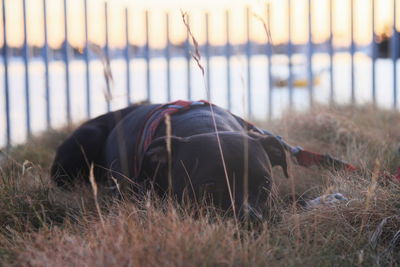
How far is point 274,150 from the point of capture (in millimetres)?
4117

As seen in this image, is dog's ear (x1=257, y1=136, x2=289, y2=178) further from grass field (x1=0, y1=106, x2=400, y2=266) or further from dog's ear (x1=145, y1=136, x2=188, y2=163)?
dog's ear (x1=145, y1=136, x2=188, y2=163)

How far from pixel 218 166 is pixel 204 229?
86 cm

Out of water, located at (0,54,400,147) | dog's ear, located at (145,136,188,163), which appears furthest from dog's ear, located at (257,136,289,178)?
dog's ear, located at (145,136,188,163)

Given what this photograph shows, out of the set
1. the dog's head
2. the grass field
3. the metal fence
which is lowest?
the grass field

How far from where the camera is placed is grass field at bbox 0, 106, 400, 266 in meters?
2.53

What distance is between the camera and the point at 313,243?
2990mm

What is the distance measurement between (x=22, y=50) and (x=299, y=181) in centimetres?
495

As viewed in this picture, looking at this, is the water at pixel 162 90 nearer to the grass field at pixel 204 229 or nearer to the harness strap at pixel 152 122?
the harness strap at pixel 152 122

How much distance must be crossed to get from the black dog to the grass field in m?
0.16

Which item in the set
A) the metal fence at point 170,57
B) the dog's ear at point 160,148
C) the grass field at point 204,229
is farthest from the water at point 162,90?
the grass field at point 204,229

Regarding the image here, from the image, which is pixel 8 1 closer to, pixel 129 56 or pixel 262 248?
pixel 129 56

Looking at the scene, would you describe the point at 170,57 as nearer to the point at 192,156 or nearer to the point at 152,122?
the point at 152,122

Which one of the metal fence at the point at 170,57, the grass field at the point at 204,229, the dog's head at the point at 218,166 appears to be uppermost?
the metal fence at the point at 170,57

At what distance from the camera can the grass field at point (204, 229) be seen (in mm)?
2533
